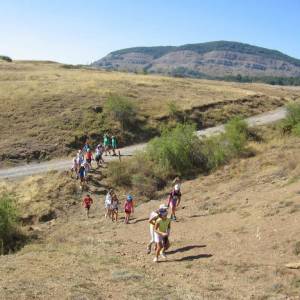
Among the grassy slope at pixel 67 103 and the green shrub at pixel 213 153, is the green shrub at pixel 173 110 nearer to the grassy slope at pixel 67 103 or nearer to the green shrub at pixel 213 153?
the grassy slope at pixel 67 103

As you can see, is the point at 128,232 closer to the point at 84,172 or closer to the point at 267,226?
the point at 267,226

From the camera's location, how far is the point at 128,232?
21.8 meters

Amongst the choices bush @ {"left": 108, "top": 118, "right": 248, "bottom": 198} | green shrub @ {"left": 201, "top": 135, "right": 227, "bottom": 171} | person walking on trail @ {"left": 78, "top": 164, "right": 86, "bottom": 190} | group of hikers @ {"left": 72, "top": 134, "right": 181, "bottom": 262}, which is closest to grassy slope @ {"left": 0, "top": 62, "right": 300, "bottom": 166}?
group of hikers @ {"left": 72, "top": 134, "right": 181, "bottom": 262}

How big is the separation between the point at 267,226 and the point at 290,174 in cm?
897

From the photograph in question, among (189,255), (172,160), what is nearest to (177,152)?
(172,160)

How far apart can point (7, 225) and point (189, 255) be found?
33.7ft

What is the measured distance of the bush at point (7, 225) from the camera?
2277cm

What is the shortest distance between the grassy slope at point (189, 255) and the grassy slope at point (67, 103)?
17392 mm

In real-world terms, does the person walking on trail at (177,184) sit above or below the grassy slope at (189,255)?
above

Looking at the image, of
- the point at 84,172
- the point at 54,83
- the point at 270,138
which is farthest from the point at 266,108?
the point at 84,172

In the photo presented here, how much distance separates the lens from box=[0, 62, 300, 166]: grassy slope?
4319 centimetres

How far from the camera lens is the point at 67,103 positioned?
52.9m

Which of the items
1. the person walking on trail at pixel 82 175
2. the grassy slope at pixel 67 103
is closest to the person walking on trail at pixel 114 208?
the person walking on trail at pixel 82 175

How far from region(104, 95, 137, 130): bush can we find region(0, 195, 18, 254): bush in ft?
79.5
